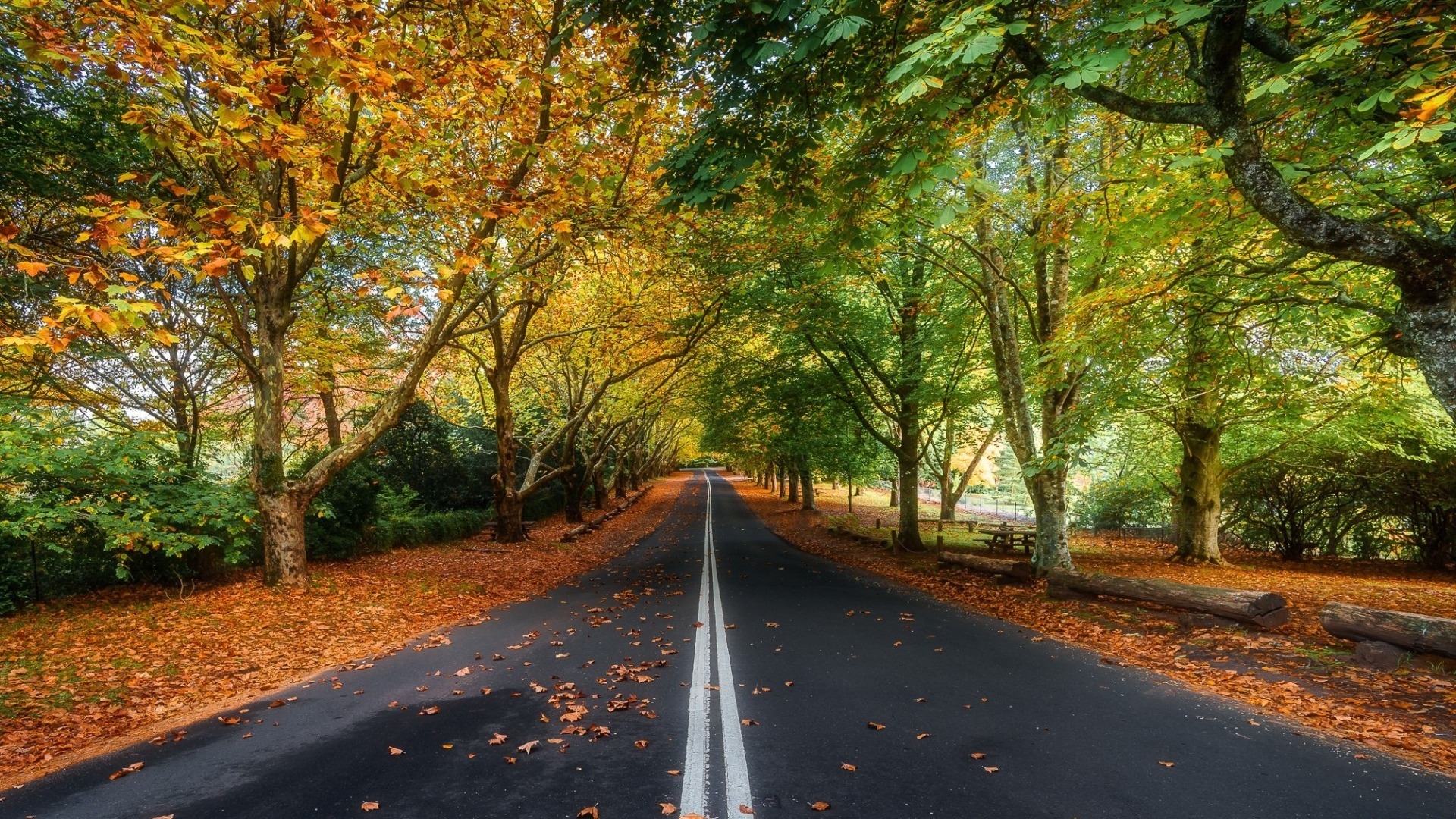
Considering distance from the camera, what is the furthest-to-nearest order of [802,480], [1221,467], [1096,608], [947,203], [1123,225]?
[802,480]
[1221,467]
[1096,608]
[1123,225]
[947,203]

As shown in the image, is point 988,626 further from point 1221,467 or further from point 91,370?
point 91,370

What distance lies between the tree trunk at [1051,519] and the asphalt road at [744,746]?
14.4 ft

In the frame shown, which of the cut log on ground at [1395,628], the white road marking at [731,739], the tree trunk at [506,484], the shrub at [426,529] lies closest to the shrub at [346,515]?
the shrub at [426,529]

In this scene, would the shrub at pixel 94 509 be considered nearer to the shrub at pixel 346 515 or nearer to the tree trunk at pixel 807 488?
the shrub at pixel 346 515

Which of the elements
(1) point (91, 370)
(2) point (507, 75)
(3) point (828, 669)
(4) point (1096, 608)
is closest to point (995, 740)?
(3) point (828, 669)

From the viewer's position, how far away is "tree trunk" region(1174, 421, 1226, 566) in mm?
15555

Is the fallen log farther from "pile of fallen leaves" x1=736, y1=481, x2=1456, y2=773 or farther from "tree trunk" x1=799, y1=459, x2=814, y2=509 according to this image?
"tree trunk" x1=799, y1=459, x2=814, y2=509

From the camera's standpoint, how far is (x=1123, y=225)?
26.4 ft

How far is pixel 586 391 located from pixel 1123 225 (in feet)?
65.3

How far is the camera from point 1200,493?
52.1 feet

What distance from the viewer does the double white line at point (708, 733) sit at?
361 centimetres

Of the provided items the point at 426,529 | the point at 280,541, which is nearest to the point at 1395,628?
the point at 280,541

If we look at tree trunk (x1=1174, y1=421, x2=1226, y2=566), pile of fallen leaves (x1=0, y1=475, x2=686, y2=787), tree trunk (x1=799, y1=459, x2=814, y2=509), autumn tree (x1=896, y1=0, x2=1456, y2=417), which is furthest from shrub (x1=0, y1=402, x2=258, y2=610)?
tree trunk (x1=799, y1=459, x2=814, y2=509)

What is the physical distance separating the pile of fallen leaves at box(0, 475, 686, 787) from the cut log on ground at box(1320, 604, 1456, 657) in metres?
10.8
